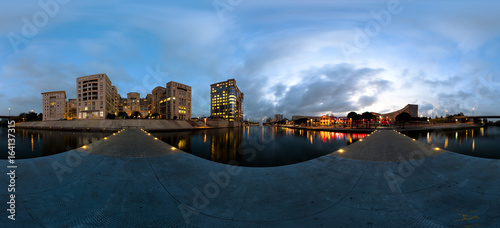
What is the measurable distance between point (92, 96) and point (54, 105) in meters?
46.2

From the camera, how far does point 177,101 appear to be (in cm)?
8450

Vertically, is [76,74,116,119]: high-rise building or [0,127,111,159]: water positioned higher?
[76,74,116,119]: high-rise building

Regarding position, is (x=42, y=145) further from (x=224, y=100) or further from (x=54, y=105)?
(x=54, y=105)

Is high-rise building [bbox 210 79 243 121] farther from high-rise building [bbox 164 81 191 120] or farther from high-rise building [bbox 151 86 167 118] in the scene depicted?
high-rise building [bbox 151 86 167 118]

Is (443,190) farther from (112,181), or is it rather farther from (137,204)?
(112,181)

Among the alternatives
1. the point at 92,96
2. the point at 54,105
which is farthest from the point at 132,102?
the point at 92,96

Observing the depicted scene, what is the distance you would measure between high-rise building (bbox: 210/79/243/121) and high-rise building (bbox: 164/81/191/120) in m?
25.9

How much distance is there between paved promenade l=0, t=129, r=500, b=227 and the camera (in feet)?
12.4

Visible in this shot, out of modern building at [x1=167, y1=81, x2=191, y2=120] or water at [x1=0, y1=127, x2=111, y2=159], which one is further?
modern building at [x1=167, y1=81, x2=191, y2=120]

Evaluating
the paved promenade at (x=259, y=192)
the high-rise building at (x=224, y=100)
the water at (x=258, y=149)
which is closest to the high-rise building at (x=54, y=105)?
the high-rise building at (x=224, y=100)

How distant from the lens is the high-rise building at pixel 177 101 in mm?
82938

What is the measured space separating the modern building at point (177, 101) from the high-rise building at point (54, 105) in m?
53.6

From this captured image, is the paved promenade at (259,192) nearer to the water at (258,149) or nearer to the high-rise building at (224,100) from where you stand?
the water at (258,149)

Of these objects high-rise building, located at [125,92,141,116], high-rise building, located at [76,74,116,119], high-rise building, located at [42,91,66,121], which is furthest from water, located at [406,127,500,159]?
high-rise building, located at [42,91,66,121]
